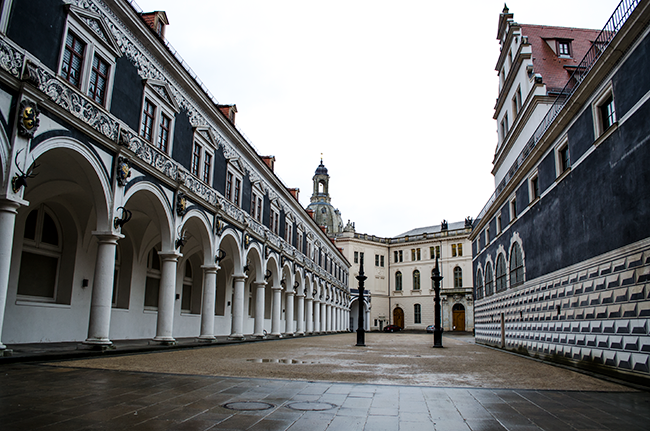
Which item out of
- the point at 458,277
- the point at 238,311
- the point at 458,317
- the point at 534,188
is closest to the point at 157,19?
the point at 238,311

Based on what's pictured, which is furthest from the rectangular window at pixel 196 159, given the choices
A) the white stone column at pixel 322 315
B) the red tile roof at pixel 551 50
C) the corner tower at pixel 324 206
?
the corner tower at pixel 324 206

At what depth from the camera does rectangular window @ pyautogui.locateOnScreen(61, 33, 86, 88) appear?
40.5 ft

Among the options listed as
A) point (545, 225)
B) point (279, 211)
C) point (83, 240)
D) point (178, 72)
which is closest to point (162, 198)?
point (83, 240)

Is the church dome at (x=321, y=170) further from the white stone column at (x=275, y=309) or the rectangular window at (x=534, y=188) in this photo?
the rectangular window at (x=534, y=188)

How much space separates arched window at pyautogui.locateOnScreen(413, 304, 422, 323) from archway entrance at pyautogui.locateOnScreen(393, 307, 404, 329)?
7.86 feet

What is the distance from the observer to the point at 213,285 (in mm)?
20875

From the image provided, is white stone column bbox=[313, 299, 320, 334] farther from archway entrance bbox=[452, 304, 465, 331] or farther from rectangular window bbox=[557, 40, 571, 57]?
rectangular window bbox=[557, 40, 571, 57]

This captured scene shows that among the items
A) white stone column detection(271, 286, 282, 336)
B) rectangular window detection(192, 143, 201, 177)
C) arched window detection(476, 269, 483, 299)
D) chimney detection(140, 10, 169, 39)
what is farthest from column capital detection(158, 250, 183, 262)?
arched window detection(476, 269, 483, 299)

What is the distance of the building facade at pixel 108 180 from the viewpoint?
35.5ft

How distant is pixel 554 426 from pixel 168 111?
53.6ft

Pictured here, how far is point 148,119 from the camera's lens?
1656 cm

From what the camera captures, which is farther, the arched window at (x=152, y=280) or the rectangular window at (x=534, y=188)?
the arched window at (x=152, y=280)

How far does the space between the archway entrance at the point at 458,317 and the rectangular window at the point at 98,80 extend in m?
59.0

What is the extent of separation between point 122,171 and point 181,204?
3.90 m
